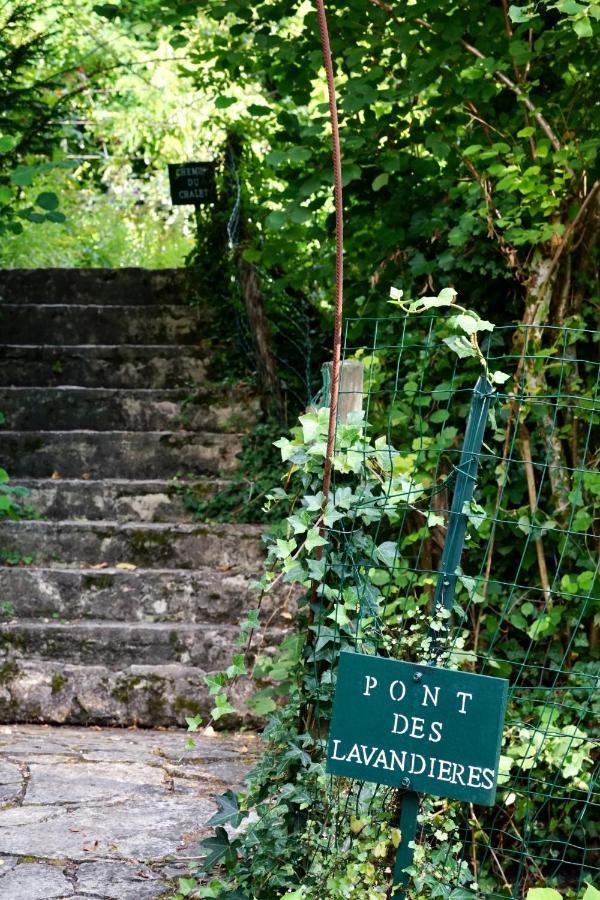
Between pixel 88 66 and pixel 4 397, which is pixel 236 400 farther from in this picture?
pixel 88 66

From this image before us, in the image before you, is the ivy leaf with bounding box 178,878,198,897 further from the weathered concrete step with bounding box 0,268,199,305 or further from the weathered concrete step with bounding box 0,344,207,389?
the weathered concrete step with bounding box 0,268,199,305

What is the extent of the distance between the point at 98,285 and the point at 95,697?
3707 mm

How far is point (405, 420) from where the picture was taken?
3.70 m

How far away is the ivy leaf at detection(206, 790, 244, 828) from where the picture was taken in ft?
7.68

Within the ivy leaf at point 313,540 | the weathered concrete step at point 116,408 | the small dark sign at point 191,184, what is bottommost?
the weathered concrete step at point 116,408

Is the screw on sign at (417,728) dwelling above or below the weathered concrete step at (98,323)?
below

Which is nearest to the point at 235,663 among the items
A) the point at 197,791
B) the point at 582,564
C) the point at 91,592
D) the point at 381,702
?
the point at 381,702

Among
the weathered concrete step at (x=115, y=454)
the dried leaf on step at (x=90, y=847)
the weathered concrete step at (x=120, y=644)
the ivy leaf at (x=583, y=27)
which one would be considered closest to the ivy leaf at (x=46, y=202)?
the weathered concrete step at (x=115, y=454)

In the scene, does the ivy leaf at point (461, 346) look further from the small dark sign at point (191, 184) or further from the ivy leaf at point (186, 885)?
the small dark sign at point (191, 184)

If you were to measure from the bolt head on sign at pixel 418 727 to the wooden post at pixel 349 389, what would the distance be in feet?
2.23

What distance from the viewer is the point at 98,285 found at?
7.09 meters

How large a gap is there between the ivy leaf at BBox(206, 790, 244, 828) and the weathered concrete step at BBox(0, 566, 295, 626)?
2059 millimetres

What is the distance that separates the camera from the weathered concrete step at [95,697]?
13.6ft

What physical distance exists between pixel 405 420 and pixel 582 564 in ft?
2.67
